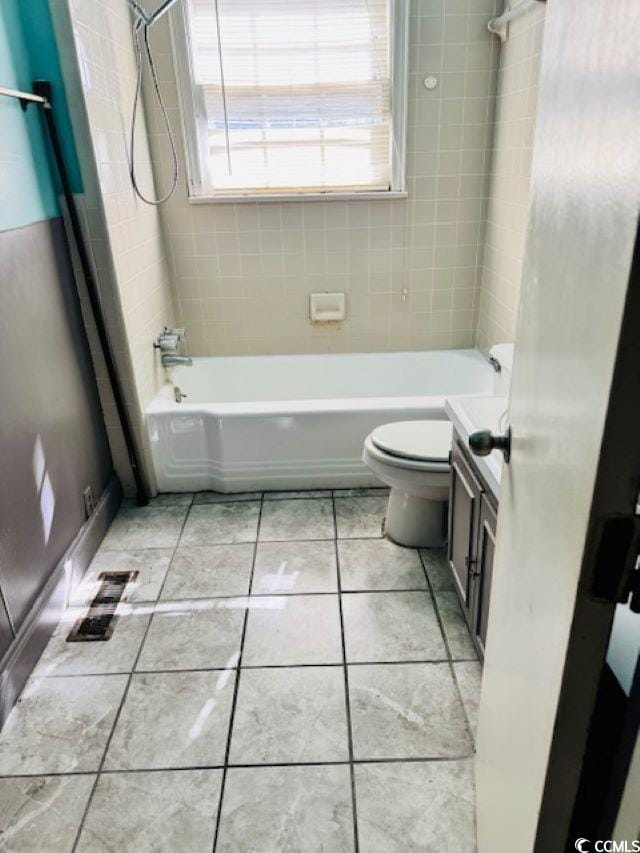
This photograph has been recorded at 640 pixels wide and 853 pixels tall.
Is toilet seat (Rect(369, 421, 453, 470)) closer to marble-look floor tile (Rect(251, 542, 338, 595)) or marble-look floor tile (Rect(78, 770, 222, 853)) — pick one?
marble-look floor tile (Rect(251, 542, 338, 595))

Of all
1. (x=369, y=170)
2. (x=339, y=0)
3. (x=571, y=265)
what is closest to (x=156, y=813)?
(x=571, y=265)

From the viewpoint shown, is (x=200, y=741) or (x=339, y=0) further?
(x=339, y=0)

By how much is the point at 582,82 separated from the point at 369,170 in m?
2.58

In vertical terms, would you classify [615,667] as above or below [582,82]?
below

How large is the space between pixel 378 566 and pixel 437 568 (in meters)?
0.23

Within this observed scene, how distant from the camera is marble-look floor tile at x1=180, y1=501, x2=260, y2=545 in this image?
245cm

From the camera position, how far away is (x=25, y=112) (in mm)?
1986

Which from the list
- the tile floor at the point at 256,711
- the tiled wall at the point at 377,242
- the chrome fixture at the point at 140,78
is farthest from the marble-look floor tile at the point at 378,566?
the chrome fixture at the point at 140,78

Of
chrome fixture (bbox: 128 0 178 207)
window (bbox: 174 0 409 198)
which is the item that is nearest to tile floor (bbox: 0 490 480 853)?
chrome fixture (bbox: 128 0 178 207)

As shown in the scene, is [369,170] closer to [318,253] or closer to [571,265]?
[318,253]

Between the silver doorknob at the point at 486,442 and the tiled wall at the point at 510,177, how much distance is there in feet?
5.24

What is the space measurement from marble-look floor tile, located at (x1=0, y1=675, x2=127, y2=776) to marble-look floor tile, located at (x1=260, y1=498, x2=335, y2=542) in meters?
0.89

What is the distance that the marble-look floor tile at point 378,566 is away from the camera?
2139 millimetres

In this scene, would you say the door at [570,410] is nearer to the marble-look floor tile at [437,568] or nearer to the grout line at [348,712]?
the grout line at [348,712]
